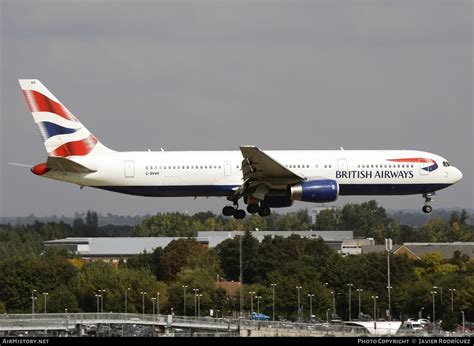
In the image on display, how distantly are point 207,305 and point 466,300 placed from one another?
29016 mm

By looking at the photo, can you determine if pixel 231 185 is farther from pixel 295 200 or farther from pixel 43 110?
pixel 43 110

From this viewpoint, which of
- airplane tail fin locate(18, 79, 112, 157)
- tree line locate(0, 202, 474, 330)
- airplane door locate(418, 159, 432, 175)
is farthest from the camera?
tree line locate(0, 202, 474, 330)

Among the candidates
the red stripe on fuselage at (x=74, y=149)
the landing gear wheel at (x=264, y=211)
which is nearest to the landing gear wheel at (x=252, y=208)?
the landing gear wheel at (x=264, y=211)

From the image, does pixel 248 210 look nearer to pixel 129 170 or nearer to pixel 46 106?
pixel 129 170

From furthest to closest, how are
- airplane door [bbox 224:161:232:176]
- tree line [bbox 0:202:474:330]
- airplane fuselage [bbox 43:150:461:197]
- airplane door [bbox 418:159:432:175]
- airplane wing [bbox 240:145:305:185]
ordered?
tree line [bbox 0:202:474:330] < airplane door [bbox 418:159:432:175] < airplane door [bbox 224:161:232:176] < airplane fuselage [bbox 43:150:461:197] < airplane wing [bbox 240:145:305:185]

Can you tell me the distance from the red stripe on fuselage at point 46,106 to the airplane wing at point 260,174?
→ 1335 cm

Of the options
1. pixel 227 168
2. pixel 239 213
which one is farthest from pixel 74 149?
pixel 239 213

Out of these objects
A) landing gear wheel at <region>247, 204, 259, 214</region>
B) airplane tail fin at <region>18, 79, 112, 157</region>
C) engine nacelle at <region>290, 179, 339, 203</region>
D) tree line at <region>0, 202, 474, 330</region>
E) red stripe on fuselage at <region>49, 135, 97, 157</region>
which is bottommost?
tree line at <region>0, 202, 474, 330</region>

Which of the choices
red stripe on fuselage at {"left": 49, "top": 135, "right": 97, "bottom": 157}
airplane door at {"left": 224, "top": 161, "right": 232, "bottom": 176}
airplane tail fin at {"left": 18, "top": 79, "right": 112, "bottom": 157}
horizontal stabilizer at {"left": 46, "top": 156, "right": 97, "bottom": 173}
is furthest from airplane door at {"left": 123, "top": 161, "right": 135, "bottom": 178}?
airplane door at {"left": 224, "top": 161, "right": 232, "bottom": 176}

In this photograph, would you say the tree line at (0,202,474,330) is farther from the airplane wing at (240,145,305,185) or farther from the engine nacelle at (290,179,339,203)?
the airplane wing at (240,145,305,185)

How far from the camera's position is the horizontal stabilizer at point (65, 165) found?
10188 cm

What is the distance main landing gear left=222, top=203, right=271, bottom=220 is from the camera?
106 meters

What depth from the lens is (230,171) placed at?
343 ft

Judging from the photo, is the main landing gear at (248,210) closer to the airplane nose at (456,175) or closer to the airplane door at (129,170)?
the airplane door at (129,170)
